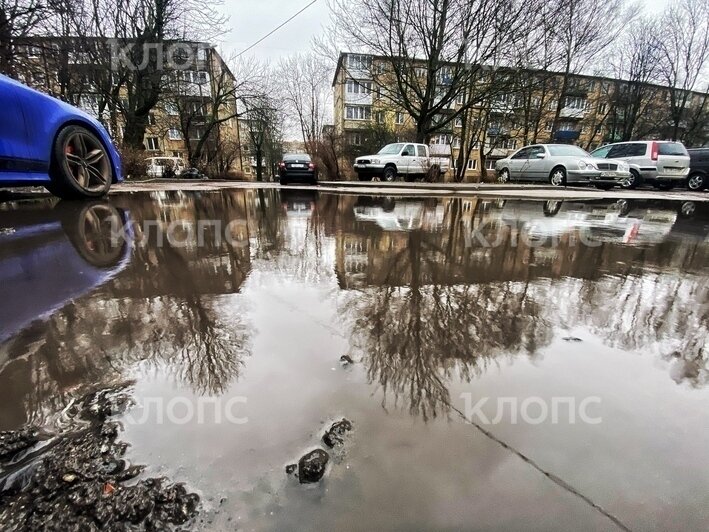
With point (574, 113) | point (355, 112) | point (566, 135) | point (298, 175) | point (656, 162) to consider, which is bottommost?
point (298, 175)

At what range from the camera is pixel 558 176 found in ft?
39.9

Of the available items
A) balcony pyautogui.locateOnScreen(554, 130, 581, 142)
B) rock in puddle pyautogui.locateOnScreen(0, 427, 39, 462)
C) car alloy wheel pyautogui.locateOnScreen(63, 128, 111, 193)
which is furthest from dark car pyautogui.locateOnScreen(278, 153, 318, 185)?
balcony pyautogui.locateOnScreen(554, 130, 581, 142)

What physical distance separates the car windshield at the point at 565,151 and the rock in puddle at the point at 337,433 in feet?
45.1

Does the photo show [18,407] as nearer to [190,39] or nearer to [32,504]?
[32,504]

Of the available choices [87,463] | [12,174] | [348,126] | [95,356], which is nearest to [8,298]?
[95,356]

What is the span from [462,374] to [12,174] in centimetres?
527

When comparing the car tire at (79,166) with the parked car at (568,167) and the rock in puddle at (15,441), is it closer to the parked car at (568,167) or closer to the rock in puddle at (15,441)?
the rock in puddle at (15,441)

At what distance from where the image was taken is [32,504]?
810 mm

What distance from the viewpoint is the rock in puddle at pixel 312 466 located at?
0.92m

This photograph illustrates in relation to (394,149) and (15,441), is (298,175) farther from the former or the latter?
(15,441)

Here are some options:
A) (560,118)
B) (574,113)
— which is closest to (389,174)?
(560,118)

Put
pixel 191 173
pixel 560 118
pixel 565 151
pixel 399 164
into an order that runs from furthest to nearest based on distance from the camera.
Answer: pixel 560 118 < pixel 191 173 < pixel 399 164 < pixel 565 151

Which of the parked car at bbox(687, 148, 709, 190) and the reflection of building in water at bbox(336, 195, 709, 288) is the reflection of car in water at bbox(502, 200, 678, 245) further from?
the parked car at bbox(687, 148, 709, 190)

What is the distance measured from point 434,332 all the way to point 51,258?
292 cm
